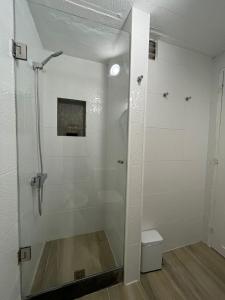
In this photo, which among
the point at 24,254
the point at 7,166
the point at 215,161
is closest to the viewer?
the point at 7,166

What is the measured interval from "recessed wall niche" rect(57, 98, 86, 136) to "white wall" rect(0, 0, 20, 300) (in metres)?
0.72

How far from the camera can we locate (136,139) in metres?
1.25

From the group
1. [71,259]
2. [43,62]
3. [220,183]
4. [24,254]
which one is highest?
[43,62]

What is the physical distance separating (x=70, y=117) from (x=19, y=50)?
77 cm

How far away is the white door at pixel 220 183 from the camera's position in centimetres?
169

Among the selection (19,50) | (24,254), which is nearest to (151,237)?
(24,254)

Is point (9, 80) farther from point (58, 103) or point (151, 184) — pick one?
point (151, 184)

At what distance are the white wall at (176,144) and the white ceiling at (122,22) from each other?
0.17 meters

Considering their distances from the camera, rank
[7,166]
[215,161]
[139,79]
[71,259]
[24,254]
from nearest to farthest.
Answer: [7,166] < [24,254] < [139,79] < [71,259] < [215,161]

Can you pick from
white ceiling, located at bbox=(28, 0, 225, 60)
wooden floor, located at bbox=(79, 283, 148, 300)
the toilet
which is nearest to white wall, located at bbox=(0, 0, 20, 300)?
white ceiling, located at bbox=(28, 0, 225, 60)

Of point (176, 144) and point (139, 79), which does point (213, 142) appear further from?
point (139, 79)

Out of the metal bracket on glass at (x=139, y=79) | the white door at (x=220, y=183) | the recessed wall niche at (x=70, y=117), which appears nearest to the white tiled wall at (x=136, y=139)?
the metal bracket on glass at (x=139, y=79)

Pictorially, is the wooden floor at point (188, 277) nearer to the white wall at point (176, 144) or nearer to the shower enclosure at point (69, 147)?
the white wall at point (176, 144)

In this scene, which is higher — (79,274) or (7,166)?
(7,166)
